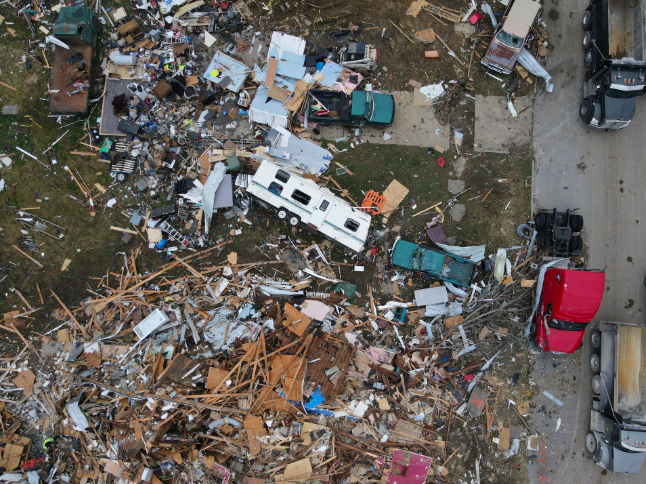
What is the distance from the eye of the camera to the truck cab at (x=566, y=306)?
11.0m

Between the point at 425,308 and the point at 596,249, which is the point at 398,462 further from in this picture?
the point at 596,249

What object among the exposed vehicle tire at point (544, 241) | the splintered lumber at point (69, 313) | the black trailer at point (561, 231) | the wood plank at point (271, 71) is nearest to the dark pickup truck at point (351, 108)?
the wood plank at point (271, 71)

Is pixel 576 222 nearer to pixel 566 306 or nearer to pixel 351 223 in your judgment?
pixel 566 306

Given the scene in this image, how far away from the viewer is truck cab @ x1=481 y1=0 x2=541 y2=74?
12.0m

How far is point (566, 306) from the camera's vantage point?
11.0 m

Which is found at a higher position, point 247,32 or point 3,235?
point 247,32

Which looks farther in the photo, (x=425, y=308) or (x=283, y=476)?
(x=425, y=308)

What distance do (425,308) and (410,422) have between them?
3.25 meters

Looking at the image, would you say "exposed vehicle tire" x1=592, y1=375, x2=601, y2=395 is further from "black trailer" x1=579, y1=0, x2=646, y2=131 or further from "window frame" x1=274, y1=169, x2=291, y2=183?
"window frame" x1=274, y1=169, x2=291, y2=183

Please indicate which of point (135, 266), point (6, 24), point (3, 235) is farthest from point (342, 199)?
point (6, 24)

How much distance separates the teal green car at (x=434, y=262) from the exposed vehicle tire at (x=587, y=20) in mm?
7961

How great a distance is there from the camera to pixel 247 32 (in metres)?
12.8

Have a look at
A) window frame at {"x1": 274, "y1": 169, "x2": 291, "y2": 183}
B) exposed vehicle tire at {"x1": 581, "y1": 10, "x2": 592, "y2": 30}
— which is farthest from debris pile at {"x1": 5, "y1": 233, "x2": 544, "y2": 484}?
exposed vehicle tire at {"x1": 581, "y1": 10, "x2": 592, "y2": 30}

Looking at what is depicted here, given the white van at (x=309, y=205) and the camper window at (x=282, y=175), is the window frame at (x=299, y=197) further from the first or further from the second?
the camper window at (x=282, y=175)
